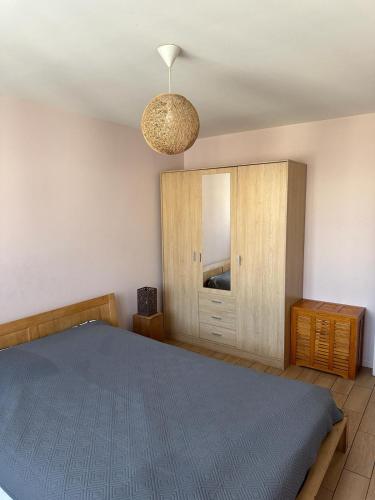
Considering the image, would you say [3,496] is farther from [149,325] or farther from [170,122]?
[149,325]

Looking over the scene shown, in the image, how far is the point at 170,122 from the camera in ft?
5.56

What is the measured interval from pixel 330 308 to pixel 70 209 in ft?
8.50

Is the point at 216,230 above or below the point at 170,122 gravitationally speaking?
below

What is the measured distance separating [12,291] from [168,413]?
1606 mm

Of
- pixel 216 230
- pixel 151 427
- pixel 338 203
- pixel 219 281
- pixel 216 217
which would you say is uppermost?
pixel 338 203

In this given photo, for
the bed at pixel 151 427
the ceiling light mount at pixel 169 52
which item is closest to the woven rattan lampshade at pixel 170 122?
the ceiling light mount at pixel 169 52

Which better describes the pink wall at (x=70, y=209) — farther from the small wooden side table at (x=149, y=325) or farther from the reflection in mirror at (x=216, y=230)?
the reflection in mirror at (x=216, y=230)

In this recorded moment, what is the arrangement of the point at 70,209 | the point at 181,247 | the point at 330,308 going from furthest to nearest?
the point at 181,247, the point at 330,308, the point at 70,209

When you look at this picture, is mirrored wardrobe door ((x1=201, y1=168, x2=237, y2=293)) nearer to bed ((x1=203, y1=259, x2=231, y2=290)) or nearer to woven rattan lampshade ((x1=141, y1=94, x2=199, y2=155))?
bed ((x1=203, y1=259, x2=231, y2=290))

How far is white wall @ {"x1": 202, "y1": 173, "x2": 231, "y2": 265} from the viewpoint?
11.8ft

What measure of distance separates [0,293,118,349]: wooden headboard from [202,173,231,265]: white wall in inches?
44.4

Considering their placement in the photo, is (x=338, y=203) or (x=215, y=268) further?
(x=215, y=268)

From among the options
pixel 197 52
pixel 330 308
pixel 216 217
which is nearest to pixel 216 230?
pixel 216 217

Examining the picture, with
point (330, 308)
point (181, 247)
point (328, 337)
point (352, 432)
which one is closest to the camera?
point (352, 432)
